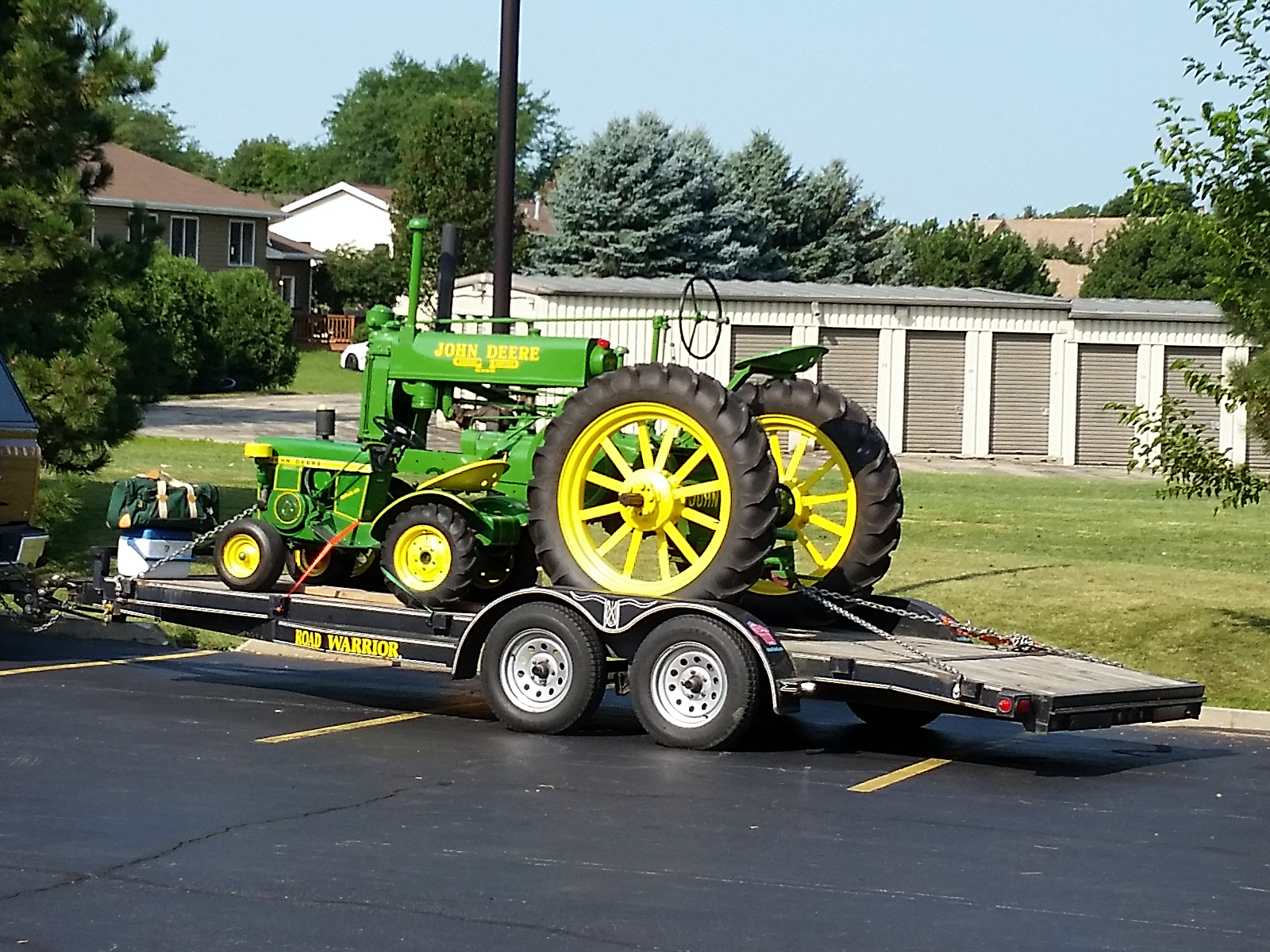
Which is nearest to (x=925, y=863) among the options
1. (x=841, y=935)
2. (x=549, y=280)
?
(x=841, y=935)

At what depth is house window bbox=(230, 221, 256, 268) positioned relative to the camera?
62844 mm

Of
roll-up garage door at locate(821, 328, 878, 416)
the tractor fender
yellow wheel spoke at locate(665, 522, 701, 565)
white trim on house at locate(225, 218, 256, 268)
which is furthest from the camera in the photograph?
white trim on house at locate(225, 218, 256, 268)

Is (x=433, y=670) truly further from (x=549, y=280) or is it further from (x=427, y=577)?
(x=549, y=280)

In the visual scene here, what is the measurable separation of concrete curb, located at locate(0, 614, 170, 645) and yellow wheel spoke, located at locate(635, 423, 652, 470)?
5439 millimetres

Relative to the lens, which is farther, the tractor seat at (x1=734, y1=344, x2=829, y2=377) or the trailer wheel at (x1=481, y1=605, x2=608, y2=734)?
the tractor seat at (x1=734, y1=344, x2=829, y2=377)

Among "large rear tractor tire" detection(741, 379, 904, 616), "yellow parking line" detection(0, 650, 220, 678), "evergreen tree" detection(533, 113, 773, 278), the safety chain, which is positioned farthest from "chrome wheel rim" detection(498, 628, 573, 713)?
"evergreen tree" detection(533, 113, 773, 278)

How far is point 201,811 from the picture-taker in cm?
840

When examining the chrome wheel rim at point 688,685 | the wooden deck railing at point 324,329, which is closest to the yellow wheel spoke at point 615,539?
the chrome wheel rim at point 688,685

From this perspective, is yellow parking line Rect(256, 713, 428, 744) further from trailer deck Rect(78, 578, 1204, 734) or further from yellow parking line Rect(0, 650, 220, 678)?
yellow parking line Rect(0, 650, 220, 678)

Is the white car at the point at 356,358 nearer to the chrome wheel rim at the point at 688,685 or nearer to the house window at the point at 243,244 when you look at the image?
the chrome wheel rim at the point at 688,685

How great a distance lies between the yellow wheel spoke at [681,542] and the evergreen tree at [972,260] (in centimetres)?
4964

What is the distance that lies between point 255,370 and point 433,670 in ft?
118

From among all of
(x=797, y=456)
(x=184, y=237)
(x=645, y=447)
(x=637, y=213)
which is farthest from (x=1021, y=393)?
(x=184, y=237)

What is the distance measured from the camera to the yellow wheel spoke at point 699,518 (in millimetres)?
10586
